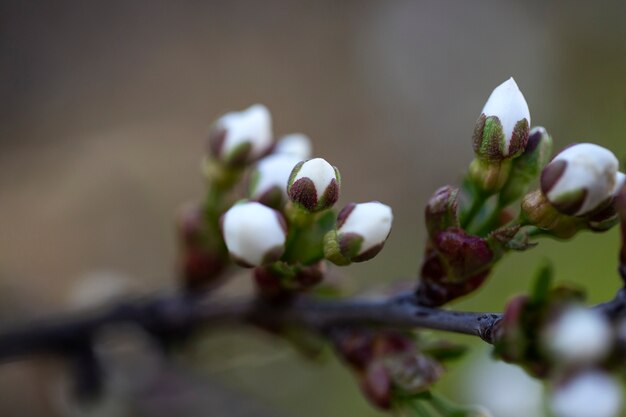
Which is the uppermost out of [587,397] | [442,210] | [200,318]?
[442,210]

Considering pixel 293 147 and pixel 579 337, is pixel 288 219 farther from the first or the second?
pixel 579 337

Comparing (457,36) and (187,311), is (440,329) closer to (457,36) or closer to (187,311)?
(187,311)

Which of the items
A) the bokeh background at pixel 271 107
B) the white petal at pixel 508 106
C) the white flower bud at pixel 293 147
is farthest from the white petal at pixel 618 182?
the bokeh background at pixel 271 107

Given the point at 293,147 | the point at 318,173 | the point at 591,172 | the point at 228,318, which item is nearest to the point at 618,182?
the point at 591,172

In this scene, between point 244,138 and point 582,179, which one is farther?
point 244,138

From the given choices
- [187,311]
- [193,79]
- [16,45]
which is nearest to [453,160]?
[193,79]
